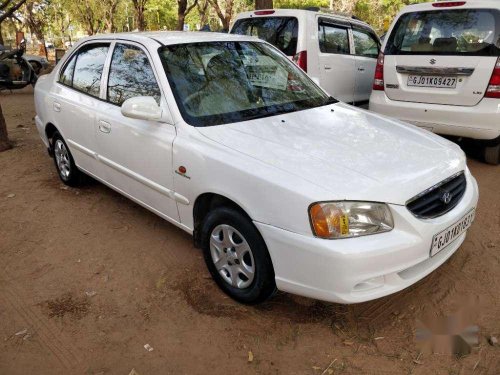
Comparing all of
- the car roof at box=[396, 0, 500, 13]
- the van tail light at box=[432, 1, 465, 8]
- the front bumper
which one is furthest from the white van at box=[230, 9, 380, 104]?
the front bumper

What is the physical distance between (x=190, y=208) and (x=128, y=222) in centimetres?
129

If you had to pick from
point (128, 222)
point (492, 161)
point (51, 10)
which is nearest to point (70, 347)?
point (128, 222)

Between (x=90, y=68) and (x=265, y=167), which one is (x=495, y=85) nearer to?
(x=265, y=167)

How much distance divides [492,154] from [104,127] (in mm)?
4346

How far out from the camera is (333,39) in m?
6.64

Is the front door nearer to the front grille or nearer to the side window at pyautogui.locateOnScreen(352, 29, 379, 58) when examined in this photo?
the front grille

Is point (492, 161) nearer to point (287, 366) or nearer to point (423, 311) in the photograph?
point (423, 311)

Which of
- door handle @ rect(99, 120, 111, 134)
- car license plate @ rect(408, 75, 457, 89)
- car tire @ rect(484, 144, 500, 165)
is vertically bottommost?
car tire @ rect(484, 144, 500, 165)

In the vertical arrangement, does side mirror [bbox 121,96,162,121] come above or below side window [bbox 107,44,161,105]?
below

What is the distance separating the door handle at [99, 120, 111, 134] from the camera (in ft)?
11.8

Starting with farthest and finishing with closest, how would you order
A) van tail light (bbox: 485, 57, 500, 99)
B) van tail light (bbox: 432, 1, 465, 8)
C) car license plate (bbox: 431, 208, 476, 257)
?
van tail light (bbox: 432, 1, 465, 8) → van tail light (bbox: 485, 57, 500, 99) → car license plate (bbox: 431, 208, 476, 257)

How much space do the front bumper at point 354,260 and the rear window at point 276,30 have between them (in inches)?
171

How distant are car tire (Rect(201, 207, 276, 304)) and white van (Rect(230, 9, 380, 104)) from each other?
3.91 metres

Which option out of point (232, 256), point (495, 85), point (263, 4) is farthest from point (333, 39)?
point (232, 256)
